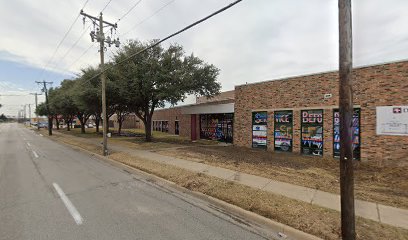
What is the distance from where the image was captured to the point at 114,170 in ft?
36.3

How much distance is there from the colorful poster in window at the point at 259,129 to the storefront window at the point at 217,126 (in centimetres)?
437

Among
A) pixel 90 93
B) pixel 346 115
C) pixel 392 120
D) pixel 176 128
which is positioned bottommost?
pixel 176 128

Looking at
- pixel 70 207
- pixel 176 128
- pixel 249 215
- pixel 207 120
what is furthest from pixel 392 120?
pixel 176 128

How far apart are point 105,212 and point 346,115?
5460mm

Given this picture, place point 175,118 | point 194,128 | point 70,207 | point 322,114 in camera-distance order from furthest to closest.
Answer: point 175,118 < point 194,128 < point 322,114 < point 70,207

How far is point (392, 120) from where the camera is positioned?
37.0 feet

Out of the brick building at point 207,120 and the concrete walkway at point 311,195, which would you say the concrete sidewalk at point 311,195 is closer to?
the concrete walkway at point 311,195

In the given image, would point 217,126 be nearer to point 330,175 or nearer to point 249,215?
point 330,175

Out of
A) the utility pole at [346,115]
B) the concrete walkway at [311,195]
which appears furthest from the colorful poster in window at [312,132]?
the utility pole at [346,115]

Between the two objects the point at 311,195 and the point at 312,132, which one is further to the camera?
the point at 312,132

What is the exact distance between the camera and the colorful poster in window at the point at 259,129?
1702 cm

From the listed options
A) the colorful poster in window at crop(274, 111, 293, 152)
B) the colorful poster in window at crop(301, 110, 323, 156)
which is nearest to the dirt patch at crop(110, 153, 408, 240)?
the colorful poster in window at crop(301, 110, 323, 156)

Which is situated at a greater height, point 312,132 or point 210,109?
point 210,109

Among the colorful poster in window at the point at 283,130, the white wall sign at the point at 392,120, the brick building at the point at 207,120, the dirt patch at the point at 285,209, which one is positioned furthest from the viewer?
the brick building at the point at 207,120
